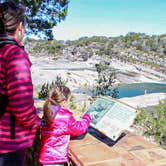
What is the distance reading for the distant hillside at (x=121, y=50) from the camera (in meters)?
85.3

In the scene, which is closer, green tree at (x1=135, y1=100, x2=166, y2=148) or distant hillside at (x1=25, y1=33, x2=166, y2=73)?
green tree at (x1=135, y1=100, x2=166, y2=148)

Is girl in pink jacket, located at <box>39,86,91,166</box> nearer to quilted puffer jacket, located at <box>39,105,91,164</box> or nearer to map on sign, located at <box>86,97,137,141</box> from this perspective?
quilted puffer jacket, located at <box>39,105,91,164</box>

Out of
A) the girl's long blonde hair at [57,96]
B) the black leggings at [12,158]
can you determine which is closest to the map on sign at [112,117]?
the girl's long blonde hair at [57,96]

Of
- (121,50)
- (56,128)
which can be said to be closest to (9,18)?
(56,128)

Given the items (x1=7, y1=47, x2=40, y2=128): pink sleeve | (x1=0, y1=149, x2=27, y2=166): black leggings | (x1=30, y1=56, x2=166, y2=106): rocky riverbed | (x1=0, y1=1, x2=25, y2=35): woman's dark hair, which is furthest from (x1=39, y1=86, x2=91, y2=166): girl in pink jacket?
(x1=30, y1=56, x2=166, y2=106): rocky riverbed

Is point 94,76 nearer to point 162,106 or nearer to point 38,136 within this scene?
point 162,106

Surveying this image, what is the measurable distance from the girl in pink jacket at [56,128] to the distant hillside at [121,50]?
76.0m

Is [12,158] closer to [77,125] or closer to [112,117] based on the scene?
[77,125]

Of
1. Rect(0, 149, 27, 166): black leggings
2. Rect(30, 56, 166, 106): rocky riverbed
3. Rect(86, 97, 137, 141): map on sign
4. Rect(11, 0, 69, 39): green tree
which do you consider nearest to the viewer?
Rect(0, 149, 27, 166): black leggings

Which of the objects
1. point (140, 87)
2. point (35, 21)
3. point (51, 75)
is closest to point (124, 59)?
point (140, 87)

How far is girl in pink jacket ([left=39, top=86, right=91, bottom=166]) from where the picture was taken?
2865 millimetres

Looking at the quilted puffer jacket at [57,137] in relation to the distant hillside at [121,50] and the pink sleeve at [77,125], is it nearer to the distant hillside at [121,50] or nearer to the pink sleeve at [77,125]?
the pink sleeve at [77,125]

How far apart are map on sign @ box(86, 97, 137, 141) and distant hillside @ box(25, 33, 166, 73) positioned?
75.8 metres

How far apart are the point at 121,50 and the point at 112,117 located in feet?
329
